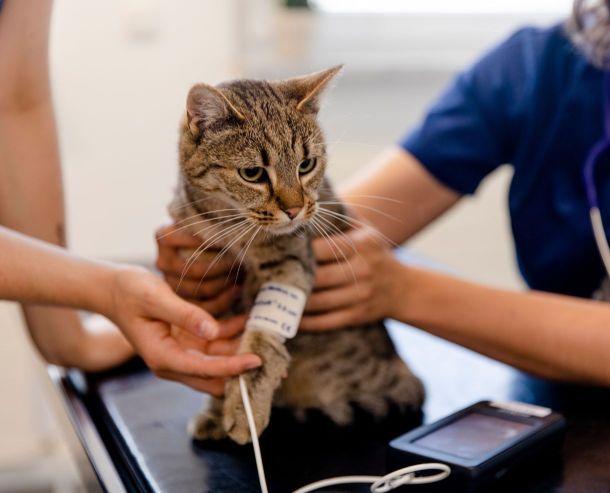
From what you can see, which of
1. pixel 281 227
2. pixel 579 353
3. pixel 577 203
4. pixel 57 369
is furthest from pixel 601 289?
pixel 57 369

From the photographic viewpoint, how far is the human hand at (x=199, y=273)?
853mm

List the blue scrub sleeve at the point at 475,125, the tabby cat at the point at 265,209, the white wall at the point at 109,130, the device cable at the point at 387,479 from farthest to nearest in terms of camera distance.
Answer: the white wall at the point at 109,130 → the blue scrub sleeve at the point at 475,125 → the tabby cat at the point at 265,209 → the device cable at the point at 387,479

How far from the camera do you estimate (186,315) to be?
0.71 metres

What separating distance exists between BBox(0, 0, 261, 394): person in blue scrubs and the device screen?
186 mm

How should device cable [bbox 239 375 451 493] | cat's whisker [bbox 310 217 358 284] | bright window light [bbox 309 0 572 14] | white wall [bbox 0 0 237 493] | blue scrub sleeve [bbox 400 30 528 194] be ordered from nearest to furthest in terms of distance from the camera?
device cable [bbox 239 375 451 493]
cat's whisker [bbox 310 217 358 284]
blue scrub sleeve [bbox 400 30 528 194]
white wall [bbox 0 0 237 493]
bright window light [bbox 309 0 572 14]

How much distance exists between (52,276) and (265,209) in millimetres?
219

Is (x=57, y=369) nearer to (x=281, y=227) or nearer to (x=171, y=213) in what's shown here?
(x=171, y=213)

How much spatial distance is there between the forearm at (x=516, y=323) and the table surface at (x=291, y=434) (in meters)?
0.04

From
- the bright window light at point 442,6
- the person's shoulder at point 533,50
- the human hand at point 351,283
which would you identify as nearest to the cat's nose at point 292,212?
the human hand at point 351,283

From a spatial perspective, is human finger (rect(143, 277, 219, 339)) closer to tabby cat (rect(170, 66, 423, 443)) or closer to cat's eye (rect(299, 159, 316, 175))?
tabby cat (rect(170, 66, 423, 443))

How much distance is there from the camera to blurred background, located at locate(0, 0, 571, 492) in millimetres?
1891

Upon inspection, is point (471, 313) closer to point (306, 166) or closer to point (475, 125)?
point (306, 166)

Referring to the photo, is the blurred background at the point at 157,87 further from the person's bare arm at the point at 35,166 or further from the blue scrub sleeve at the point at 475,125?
the person's bare arm at the point at 35,166

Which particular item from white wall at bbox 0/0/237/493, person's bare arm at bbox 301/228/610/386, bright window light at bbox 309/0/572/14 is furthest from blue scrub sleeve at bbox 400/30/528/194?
bright window light at bbox 309/0/572/14
